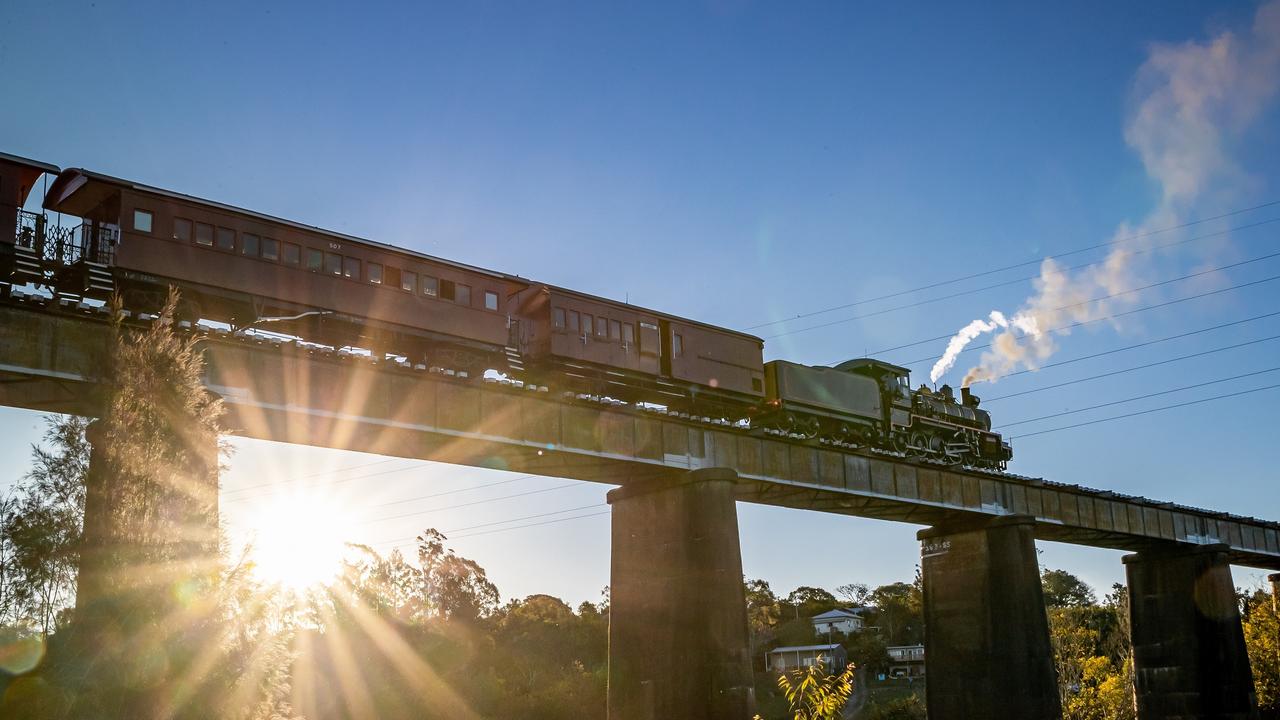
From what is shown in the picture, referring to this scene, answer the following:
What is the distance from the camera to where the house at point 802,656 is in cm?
8619

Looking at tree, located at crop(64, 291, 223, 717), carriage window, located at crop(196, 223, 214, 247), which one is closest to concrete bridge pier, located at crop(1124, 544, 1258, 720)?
carriage window, located at crop(196, 223, 214, 247)

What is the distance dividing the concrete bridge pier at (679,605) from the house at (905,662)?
60.7 m

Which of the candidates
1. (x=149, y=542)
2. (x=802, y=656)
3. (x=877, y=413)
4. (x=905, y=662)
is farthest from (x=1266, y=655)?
(x=149, y=542)

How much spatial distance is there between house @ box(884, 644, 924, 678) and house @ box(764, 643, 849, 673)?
3697mm

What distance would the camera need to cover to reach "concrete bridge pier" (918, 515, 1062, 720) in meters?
37.5

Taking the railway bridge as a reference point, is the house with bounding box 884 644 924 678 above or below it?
below

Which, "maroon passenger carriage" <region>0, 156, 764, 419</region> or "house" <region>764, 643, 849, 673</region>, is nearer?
"maroon passenger carriage" <region>0, 156, 764, 419</region>

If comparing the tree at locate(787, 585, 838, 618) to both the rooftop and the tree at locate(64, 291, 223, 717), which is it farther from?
the tree at locate(64, 291, 223, 717)

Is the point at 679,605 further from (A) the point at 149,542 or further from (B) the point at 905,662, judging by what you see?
(B) the point at 905,662

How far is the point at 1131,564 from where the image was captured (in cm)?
5097

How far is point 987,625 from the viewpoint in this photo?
39.0 metres

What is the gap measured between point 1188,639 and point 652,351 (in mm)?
30866

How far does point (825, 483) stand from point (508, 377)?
11.5 metres

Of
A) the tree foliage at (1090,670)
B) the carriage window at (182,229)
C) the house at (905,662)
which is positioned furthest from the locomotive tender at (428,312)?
the house at (905,662)
